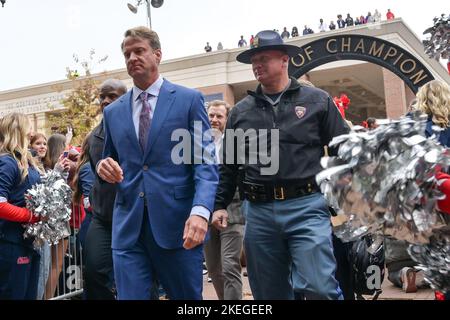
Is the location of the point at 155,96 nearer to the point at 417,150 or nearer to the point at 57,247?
the point at 417,150

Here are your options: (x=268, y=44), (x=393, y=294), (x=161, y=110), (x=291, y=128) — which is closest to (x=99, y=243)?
(x=161, y=110)

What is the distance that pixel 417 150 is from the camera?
1992 millimetres

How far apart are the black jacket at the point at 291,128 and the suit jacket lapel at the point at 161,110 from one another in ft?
1.91

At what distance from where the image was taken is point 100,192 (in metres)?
3.89

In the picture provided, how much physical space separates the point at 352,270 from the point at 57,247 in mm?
3098

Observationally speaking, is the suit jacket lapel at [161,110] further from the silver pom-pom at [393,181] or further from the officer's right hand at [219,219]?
the silver pom-pom at [393,181]

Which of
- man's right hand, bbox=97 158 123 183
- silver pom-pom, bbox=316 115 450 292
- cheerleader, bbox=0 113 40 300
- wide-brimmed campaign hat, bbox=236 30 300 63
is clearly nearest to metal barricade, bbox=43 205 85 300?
cheerleader, bbox=0 113 40 300

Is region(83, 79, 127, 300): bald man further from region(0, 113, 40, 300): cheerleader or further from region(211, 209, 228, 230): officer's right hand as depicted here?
region(211, 209, 228, 230): officer's right hand

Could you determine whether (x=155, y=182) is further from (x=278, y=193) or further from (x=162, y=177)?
(x=278, y=193)

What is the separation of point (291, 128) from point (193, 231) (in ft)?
3.15

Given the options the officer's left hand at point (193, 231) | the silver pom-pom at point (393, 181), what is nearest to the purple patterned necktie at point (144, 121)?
the officer's left hand at point (193, 231)

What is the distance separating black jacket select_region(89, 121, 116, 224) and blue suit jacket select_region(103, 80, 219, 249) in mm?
747

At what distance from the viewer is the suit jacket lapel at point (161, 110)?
2.99 meters

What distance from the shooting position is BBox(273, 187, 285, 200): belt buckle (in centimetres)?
319
